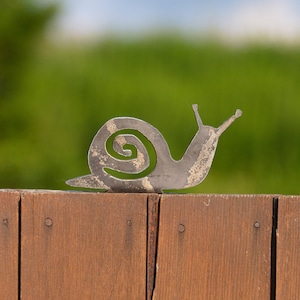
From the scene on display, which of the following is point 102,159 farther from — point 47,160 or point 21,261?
point 47,160

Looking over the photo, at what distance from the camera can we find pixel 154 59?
548cm

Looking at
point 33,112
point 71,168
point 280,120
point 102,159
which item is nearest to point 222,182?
point 280,120

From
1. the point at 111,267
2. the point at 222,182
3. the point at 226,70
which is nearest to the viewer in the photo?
the point at 111,267

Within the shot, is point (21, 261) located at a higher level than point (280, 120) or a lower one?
lower

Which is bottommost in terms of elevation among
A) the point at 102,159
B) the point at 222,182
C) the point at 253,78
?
the point at 222,182

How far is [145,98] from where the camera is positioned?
5281 mm

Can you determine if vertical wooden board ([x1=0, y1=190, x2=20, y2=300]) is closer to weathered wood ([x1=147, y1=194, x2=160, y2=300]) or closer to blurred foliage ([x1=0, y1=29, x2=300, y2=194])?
weathered wood ([x1=147, y1=194, x2=160, y2=300])

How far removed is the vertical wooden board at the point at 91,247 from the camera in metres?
1.77

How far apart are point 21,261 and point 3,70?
344cm

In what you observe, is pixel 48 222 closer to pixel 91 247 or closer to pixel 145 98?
pixel 91 247

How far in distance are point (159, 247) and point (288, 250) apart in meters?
0.31

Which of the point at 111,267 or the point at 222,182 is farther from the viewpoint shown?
the point at 222,182

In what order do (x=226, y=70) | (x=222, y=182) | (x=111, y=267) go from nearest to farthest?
(x=111, y=267) → (x=222, y=182) → (x=226, y=70)

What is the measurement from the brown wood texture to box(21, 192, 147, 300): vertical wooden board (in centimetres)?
32
